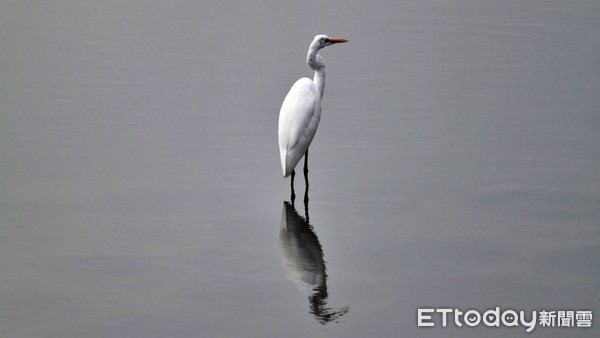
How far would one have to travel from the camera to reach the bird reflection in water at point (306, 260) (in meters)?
8.05

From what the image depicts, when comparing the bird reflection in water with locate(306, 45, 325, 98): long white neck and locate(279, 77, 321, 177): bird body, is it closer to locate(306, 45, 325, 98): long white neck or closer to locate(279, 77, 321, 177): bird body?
locate(279, 77, 321, 177): bird body

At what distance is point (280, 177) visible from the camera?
11.2 meters

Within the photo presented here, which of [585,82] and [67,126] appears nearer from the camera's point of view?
[67,126]

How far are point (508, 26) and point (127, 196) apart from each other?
386 inches

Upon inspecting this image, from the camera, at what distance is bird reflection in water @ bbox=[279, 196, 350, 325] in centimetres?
805

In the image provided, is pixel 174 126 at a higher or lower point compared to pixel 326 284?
higher

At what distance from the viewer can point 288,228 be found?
9.84m

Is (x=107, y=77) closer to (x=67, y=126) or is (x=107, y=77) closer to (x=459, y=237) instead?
(x=67, y=126)

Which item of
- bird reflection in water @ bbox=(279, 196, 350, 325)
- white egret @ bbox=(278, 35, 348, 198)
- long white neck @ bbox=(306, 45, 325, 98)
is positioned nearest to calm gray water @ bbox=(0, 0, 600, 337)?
bird reflection in water @ bbox=(279, 196, 350, 325)

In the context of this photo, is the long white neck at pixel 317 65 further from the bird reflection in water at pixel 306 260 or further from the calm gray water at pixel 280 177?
the bird reflection in water at pixel 306 260

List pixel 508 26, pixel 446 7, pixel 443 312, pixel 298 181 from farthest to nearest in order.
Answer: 1. pixel 446 7
2. pixel 508 26
3. pixel 298 181
4. pixel 443 312

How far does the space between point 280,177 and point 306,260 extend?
2.29 meters

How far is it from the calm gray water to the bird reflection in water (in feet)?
0.08

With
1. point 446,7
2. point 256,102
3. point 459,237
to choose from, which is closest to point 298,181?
point 459,237
